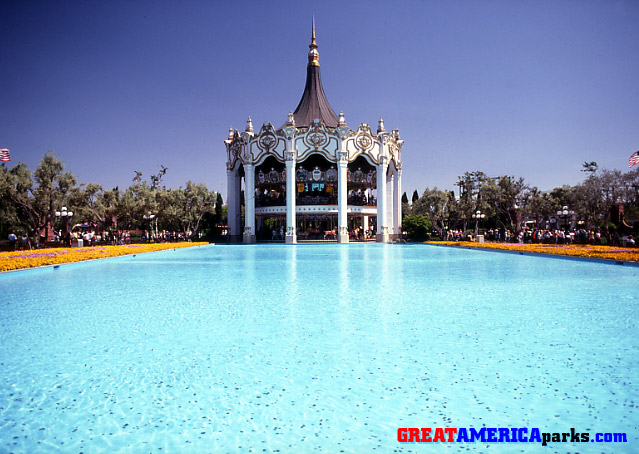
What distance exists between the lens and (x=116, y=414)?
3.87 metres

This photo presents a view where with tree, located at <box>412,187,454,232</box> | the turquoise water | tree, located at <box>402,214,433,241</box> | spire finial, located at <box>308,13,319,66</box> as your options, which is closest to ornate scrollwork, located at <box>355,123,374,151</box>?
tree, located at <box>402,214,433,241</box>

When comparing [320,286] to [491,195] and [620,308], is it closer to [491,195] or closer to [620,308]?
→ [620,308]

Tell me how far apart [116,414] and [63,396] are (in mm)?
851

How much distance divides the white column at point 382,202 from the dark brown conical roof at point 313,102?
7.36 m

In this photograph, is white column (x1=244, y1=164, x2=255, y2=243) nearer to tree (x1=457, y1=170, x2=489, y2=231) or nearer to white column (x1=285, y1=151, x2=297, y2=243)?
white column (x1=285, y1=151, x2=297, y2=243)

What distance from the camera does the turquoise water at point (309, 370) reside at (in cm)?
356

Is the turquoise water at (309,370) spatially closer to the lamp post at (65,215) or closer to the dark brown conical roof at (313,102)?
the lamp post at (65,215)

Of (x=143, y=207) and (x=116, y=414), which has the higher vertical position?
(x=143, y=207)

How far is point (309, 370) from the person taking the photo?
4941mm

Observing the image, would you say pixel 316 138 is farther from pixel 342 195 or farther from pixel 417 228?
pixel 417 228

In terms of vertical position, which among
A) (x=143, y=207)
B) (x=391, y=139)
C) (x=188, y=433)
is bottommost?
(x=188, y=433)

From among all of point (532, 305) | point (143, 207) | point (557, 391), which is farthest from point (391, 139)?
point (557, 391)

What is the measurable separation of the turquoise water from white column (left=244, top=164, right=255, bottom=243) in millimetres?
38407

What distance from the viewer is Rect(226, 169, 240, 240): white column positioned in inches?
2013
